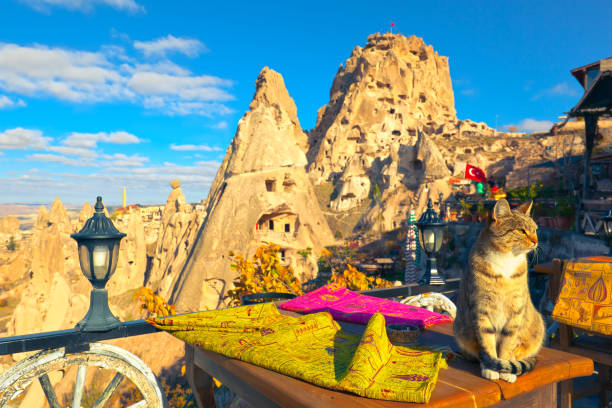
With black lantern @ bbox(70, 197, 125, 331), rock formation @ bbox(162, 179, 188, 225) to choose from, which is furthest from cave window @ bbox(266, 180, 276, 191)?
black lantern @ bbox(70, 197, 125, 331)

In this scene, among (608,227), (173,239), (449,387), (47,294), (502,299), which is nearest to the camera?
(449,387)

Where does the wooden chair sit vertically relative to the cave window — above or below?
below

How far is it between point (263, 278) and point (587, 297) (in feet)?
13.9

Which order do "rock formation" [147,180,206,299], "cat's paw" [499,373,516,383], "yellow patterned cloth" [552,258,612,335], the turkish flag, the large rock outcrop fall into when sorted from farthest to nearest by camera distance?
the large rock outcrop < "rock formation" [147,180,206,299] < the turkish flag < "yellow patterned cloth" [552,258,612,335] < "cat's paw" [499,373,516,383]

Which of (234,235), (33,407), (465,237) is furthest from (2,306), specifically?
(465,237)

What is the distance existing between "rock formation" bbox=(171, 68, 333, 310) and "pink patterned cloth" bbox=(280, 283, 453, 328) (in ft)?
46.3

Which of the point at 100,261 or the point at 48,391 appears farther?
the point at 100,261

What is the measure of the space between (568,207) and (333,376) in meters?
15.0

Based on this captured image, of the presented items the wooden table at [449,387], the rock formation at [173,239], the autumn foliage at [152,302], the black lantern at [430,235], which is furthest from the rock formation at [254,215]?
the wooden table at [449,387]

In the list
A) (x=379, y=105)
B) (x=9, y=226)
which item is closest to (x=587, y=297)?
(x=379, y=105)

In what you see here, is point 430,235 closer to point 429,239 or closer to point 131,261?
point 429,239

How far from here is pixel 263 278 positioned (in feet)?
19.0

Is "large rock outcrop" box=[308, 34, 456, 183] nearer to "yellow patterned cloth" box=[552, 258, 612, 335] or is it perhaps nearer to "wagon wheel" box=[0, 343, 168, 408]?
"yellow patterned cloth" box=[552, 258, 612, 335]

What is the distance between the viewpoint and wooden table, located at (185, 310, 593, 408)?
1.18 m
